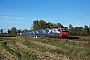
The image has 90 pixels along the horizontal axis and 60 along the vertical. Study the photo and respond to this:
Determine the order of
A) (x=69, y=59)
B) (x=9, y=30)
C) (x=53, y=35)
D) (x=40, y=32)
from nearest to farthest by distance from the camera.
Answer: (x=69, y=59) < (x=53, y=35) < (x=40, y=32) < (x=9, y=30)

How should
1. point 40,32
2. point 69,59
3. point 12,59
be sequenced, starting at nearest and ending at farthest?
point 69,59, point 12,59, point 40,32

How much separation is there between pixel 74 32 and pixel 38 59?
76.3 m

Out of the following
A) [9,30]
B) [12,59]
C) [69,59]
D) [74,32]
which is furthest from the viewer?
[9,30]

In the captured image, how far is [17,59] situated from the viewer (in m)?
13.9

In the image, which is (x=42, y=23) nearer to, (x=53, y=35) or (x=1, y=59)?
(x=53, y=35)

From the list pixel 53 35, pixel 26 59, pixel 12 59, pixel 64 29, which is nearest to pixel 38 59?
pixel 26 59

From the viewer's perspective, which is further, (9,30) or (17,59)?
(9,30)

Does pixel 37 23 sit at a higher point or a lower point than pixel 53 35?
higher

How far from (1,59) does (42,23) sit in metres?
103

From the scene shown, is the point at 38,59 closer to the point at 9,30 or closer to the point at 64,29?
the point at 64,29

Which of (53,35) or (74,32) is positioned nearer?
(53,35)

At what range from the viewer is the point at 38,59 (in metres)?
13.5

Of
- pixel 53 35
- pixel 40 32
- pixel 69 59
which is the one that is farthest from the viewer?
pixel 40 32

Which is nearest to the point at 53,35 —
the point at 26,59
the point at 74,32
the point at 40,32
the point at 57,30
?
the point at 57,30
